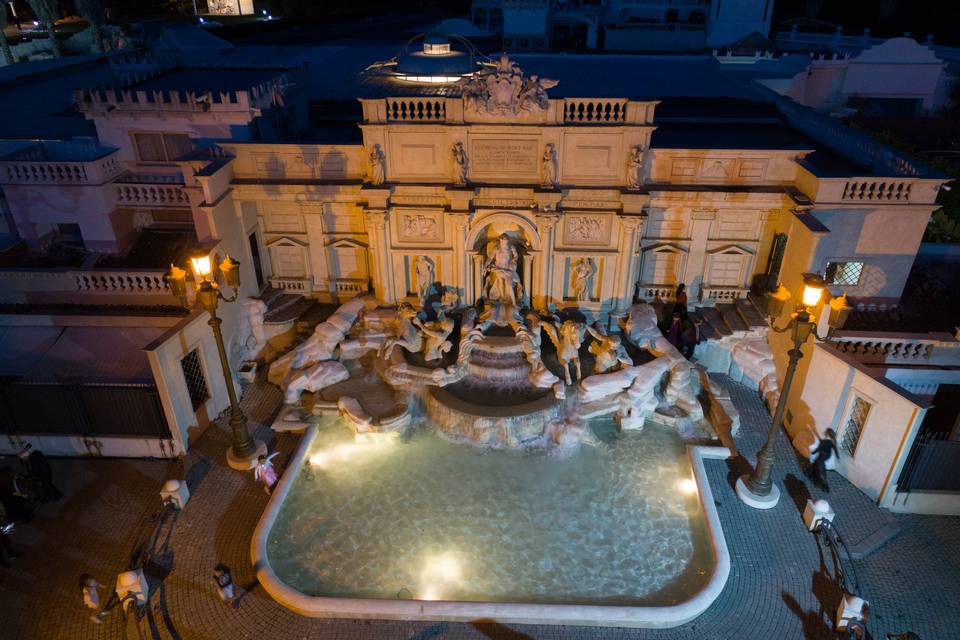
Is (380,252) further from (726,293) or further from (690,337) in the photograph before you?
(726,293)

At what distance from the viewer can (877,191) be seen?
63.9 feet

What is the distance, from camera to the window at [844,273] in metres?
20.9

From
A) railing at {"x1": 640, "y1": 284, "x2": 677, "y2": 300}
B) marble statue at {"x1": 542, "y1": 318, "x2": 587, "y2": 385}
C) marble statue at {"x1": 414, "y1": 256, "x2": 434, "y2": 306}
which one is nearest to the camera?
marble statue at {"x1": 542, "y1": 318, "x2": 587, "y2": 385}

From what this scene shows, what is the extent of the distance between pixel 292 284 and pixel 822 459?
699 inches

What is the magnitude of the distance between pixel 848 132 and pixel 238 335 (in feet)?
73.1

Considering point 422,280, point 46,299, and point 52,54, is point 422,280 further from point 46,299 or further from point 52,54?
point 52,54

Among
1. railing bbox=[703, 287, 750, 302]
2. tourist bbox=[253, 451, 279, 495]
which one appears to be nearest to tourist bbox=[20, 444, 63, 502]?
tourist bbox=[253, 451, 279, 495]

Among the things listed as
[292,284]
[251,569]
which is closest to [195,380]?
[292,284]

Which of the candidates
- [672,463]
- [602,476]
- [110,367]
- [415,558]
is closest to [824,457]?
[672,463]

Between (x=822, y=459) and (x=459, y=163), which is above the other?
(x=459, y=163)

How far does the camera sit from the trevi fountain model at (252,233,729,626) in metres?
14.4

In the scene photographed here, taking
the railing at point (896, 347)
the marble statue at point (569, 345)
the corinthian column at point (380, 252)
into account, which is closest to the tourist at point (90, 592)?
the corinthian column at point (380, 252)

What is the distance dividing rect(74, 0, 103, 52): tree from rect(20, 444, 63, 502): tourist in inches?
1650

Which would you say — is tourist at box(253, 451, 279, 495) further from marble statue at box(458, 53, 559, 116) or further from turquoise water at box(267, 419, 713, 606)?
marble statue at box(458, 53, 559, 116)
